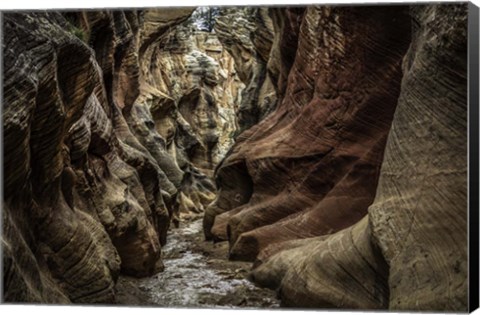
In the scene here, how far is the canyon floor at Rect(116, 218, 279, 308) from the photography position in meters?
9.28

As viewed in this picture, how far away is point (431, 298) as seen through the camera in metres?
6.87

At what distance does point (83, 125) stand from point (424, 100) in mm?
6961

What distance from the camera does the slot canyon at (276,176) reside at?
7.27m

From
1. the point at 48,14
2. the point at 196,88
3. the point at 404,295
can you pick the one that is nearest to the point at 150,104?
the point at 196,88

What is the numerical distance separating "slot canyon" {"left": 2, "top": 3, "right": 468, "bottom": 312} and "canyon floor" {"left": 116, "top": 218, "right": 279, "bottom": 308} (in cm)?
5

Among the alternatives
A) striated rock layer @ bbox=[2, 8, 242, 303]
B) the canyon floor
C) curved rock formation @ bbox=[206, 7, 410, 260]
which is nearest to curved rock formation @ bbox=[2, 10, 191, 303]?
striated rock layer @ bbox=[2, 8, 242, 303]

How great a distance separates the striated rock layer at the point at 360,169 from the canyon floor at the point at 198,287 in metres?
0.54

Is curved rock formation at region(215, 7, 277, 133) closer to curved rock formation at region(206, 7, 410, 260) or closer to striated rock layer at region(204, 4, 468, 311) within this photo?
striated rock layer at region(204, 4, 468, 311)

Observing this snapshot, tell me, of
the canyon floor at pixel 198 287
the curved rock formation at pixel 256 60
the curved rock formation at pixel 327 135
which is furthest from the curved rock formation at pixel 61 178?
the curved rock formation at pixel 256 60

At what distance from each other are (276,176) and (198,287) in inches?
316

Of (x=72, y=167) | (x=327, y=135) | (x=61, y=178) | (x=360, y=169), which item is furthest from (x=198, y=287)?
(x=327, y=135)

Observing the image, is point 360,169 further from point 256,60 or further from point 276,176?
point 256,60

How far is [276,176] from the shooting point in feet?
57.9

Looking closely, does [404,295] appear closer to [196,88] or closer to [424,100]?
[424,100]
